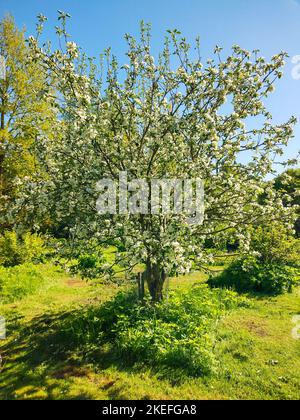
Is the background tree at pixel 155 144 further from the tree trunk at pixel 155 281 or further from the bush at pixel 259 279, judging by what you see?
the bush at pixel 259 279

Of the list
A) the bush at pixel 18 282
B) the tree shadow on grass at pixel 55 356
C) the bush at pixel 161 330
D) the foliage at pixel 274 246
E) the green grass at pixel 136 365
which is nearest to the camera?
the green grass at pixel 136 365

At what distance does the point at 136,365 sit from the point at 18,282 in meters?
8.99

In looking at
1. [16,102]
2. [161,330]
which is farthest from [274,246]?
[16,102]

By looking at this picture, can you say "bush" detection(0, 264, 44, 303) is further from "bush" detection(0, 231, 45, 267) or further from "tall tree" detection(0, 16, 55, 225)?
"tall tree" detection(0, 16, 55, 225)

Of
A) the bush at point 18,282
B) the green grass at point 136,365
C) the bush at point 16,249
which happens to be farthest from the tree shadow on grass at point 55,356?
the bush at point 16,249

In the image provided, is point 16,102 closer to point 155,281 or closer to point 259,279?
point 155,281

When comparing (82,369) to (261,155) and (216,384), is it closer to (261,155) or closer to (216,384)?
(216,384)

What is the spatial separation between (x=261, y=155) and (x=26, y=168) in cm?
1258

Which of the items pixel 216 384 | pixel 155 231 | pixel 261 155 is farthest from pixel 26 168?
pixel 216 384

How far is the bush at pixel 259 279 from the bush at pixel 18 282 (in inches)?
322

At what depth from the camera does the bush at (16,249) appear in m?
18.3

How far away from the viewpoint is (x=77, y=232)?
945 cm

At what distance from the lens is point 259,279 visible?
50.1 feet
